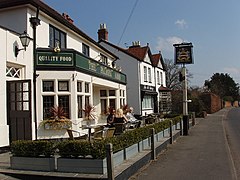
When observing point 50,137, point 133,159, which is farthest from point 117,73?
point 133,159

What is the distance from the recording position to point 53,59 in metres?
13.7

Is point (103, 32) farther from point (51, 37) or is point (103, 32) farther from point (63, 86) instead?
point (63, 86)

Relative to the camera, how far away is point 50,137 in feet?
43.8

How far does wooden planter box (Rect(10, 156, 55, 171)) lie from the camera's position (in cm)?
757

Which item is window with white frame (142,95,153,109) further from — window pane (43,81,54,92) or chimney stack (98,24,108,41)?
window pane (43,81,54,92)

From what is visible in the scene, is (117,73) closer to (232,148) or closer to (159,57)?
(232,148)

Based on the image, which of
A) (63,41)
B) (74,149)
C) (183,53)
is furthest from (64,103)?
(183,53)

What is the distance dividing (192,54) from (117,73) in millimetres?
6015

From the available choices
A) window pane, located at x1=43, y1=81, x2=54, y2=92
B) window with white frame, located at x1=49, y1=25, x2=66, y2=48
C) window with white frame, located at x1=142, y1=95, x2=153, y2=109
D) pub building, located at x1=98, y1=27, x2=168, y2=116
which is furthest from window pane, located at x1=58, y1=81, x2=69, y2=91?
window with white frame, located at x1=142, y1=95, x2=153, y2=109

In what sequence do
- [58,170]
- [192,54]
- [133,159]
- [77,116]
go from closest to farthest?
1. [58,170]
2. [133,159]
3. [77,116]
4. [192,54]

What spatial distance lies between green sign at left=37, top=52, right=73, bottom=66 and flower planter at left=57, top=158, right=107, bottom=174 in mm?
6891

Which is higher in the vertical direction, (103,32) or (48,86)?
(103,32)

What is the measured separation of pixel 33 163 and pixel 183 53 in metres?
14.3

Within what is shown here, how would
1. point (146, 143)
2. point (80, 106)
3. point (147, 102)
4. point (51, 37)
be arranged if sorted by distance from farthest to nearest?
point (147, 102) → point (51, 37) → point (80, 106) → point (146, 143)
